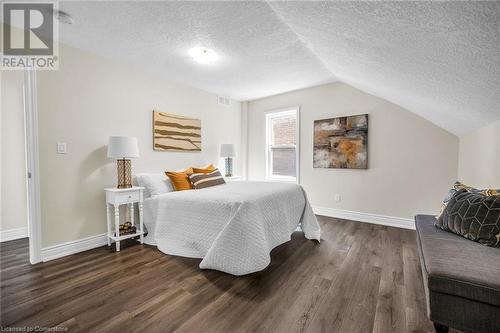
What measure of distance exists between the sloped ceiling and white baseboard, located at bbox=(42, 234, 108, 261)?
91.2 inches

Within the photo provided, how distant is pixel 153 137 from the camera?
3.31 m

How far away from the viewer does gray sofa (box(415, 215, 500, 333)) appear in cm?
104

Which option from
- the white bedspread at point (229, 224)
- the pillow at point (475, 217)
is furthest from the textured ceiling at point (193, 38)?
the pillow at point (475, 217)

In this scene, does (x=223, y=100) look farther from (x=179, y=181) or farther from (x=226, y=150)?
(x=179, y=181)

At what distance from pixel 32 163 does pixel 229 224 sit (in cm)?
218

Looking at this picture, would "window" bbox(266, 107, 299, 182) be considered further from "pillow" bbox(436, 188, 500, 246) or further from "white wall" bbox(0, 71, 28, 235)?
"white wall" bbox(0, 71, 28, 235)

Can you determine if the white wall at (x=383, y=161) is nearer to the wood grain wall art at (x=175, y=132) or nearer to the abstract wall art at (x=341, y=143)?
the abstract wall art at (x=341, y=143)

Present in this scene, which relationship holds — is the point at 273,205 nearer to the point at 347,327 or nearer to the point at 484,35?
the point at 347,327

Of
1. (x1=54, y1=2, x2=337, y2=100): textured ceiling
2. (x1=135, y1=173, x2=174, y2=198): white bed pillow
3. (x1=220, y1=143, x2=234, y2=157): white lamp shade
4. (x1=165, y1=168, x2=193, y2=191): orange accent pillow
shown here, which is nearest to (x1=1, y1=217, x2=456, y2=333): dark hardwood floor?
(x1=135, y1=173, x2=174, y2=198): white bed pillow

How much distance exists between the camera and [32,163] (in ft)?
7.32

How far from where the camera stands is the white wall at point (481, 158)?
1895 millimetres

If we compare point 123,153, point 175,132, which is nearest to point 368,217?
point 175,132

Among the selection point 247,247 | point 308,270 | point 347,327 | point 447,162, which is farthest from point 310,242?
point 447,162

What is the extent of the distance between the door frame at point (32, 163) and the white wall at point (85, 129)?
0.05 metres
